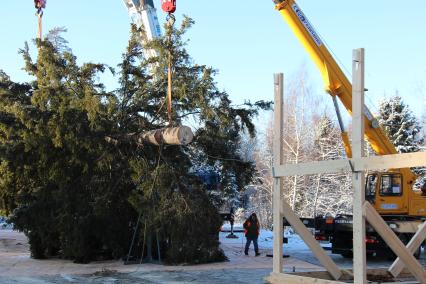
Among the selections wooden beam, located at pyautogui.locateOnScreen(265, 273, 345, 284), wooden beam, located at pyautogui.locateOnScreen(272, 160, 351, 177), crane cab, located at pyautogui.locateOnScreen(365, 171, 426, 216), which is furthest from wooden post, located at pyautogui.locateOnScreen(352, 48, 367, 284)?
crane cab, located at pyautogui.locateOnScreen(365, 171, 426, 216)

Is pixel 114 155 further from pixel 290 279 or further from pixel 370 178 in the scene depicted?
pixel 290 279

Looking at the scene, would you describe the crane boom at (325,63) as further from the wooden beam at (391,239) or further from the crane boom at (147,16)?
the wooden beam at (391,239)

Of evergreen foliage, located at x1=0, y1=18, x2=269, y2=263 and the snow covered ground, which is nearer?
the snow covered ground

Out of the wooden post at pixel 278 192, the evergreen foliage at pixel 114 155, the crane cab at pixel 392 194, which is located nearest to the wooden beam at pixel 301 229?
the wooden post at pixel 278 192

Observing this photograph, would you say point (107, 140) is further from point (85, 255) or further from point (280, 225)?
point (280, 225)

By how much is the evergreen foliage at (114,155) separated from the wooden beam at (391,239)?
9271 mm

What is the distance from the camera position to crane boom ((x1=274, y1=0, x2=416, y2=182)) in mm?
16250

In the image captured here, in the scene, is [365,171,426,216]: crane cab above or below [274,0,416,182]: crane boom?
below

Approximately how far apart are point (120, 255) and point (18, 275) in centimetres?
366

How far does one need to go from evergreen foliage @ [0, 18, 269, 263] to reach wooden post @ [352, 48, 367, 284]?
9431 millimetres

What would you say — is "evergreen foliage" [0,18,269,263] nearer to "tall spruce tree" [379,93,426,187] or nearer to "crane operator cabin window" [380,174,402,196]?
"crane operator cabin window" [380,174,402,196]

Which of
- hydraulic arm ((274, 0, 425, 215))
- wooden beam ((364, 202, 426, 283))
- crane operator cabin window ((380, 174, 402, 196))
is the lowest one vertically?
wooden beam ((364, 202, 426, 283))

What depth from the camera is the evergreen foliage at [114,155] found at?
49.6 feet

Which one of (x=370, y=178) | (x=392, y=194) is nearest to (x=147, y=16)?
(x=370, y=178)
